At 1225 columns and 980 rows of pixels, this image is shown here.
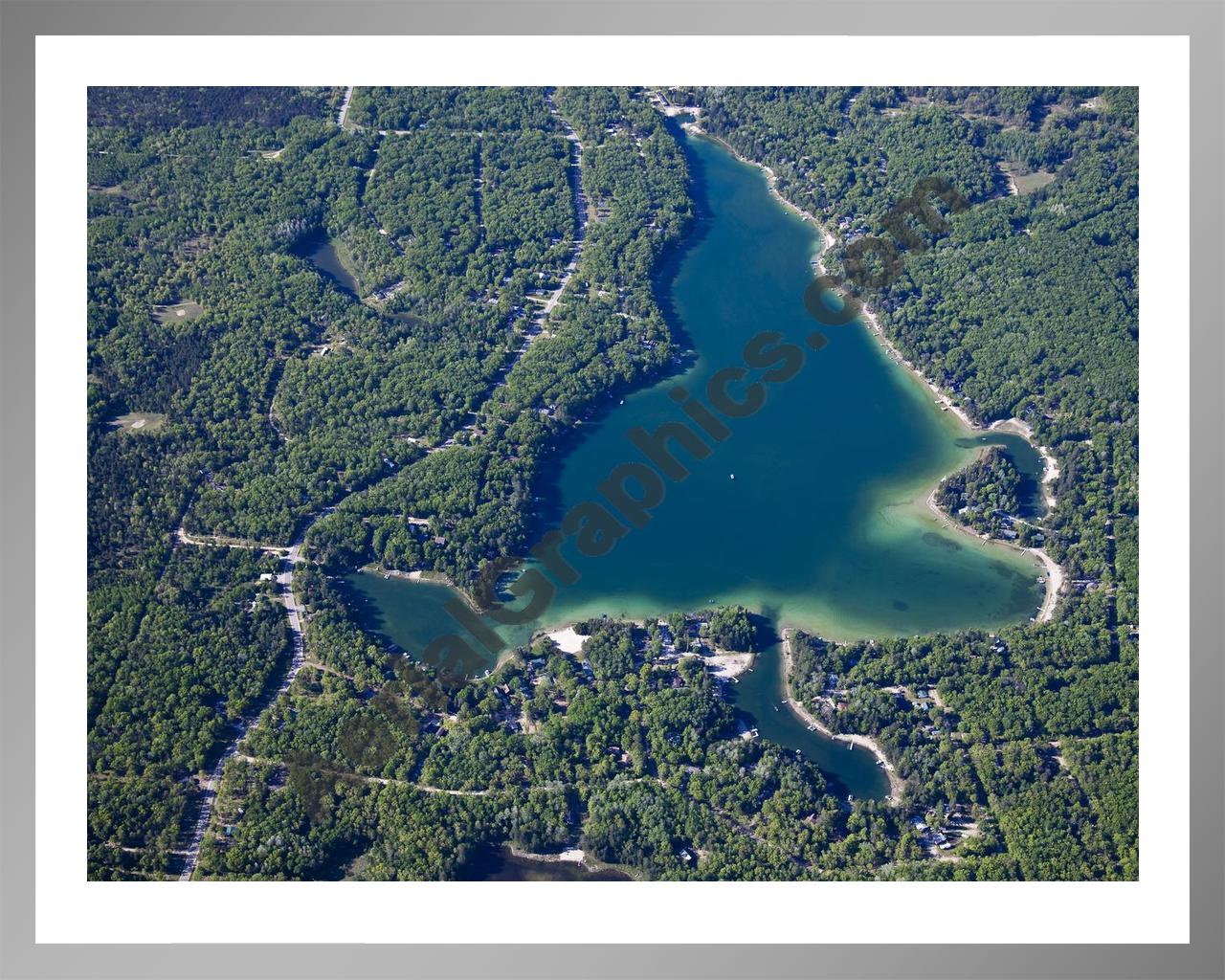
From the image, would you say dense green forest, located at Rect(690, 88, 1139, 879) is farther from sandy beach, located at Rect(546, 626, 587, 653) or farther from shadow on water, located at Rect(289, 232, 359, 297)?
shadow on water, located at Rect(289, 232, 359, 297)

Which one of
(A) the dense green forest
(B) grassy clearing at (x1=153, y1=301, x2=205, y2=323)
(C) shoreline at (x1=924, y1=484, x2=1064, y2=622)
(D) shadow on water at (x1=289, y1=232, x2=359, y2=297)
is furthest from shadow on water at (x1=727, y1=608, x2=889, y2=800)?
(B) grassy clearing at (x1=153, y1=301, x2=205, y2=323)

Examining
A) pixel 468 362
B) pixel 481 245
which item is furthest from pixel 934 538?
pixel 481 245

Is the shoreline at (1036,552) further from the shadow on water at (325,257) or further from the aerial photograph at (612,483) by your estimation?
the shadow on water at (325,257)

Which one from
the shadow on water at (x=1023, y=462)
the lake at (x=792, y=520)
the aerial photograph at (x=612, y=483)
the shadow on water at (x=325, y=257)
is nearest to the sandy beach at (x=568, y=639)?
the aerial photograph at (x=612, y=483)

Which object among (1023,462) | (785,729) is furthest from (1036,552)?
(785,729)

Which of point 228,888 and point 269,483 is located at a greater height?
point 269,483
